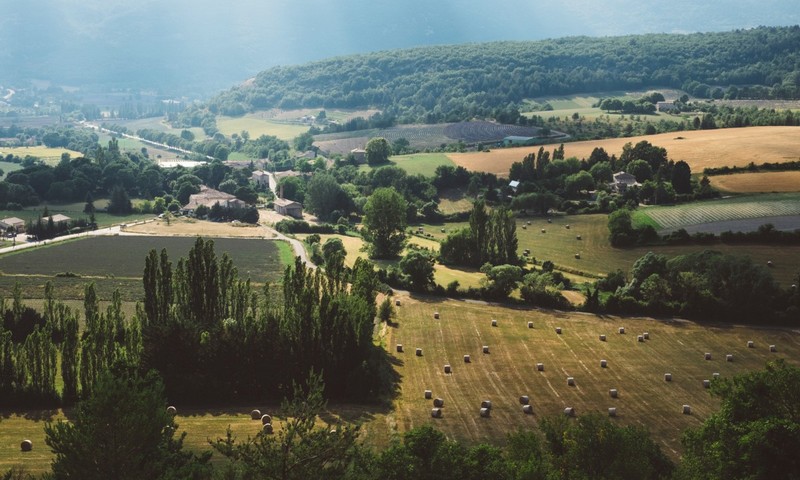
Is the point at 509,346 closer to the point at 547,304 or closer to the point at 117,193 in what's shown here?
the point at 547,304

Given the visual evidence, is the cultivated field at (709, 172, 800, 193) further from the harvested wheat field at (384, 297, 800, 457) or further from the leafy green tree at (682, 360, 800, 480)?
the leafy green tree at (682, 360, 800, 480)

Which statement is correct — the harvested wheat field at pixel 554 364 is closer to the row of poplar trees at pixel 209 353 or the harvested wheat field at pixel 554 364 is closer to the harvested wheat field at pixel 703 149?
the row of poplar trees at pixel 209 353

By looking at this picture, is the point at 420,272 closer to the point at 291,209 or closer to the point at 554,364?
the point at 554,364

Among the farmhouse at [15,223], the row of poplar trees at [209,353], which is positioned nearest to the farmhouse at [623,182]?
the row of poplar trees at [209,353]

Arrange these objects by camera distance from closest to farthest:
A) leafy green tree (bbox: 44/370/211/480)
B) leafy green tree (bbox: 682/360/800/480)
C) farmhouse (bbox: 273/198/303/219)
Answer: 1. leafy green tree (bbox: 44/370/211/480)
2. leafy green tree (bbox: 682/360/800/480)
3. farmhouse (bbox: 273/198/303/219)

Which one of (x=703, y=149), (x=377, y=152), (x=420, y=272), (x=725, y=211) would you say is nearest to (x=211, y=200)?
(x=377, y=152)

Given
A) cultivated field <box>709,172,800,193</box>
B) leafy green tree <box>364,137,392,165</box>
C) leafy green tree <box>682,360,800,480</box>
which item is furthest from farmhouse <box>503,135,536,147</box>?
leafy green tree <box>682,360,800,480</box>

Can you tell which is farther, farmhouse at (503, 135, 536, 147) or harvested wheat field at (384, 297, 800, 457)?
farmhouse at (503, 135, 536, 147)
